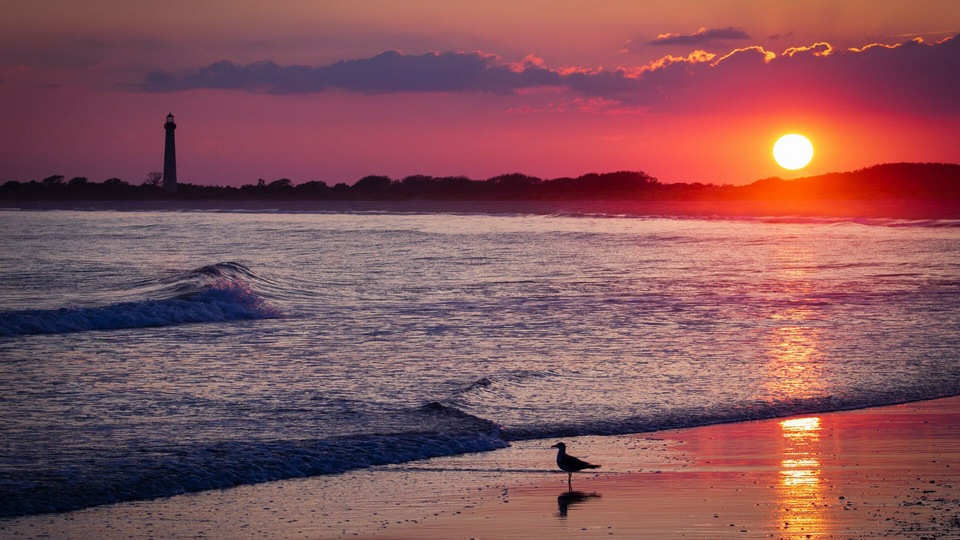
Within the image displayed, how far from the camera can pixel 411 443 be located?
9.51 metres

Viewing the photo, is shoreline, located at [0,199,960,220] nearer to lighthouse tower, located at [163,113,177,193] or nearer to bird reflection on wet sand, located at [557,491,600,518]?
lighthouse tower, located at [163,113,177,193]

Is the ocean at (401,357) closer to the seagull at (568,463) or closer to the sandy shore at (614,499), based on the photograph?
the sandy shore at (614,499)

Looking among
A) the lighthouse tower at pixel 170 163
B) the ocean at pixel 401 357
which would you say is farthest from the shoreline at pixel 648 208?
the ocean at pixel 401 357

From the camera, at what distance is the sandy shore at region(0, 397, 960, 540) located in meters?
6.96

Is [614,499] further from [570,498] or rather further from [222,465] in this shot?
[222,465]

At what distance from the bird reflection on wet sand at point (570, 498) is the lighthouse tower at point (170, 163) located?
124222 mm

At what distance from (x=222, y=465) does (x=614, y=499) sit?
3413 mm

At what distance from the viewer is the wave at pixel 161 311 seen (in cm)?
1775

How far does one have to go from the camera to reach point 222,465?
8.58m

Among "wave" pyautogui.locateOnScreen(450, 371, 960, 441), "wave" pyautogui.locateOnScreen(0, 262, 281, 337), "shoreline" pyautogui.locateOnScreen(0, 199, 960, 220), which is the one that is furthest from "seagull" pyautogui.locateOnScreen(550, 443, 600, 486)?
"shoreline" pyautogui.locateOnScreen(0, 199, 960, 220)

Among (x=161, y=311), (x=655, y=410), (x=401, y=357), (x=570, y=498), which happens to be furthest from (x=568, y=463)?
(x=161, y=311)

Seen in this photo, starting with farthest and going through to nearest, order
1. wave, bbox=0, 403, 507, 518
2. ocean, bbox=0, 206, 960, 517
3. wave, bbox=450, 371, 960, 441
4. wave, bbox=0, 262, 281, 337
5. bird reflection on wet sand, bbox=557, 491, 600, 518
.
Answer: wave, bbox=0, 262, 281, 337 < wave, bbox=450, 371, 960, 441 < ocean, bbox=0, 206, 960, 517 < wave, bbox=0, 403, 507, 518 < bird reflection on wet sand, bbox=557, 491, 600, 518

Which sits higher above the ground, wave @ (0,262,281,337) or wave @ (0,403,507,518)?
wave @ (0,262,281,337)

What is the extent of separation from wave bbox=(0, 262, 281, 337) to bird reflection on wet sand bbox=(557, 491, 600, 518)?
12.5 metres
